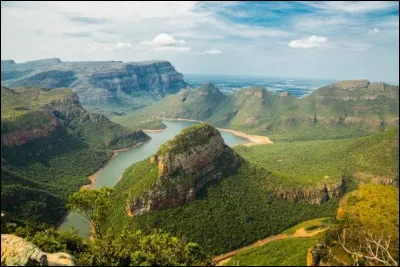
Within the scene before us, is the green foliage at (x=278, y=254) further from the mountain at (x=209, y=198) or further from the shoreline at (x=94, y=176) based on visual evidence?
the shoreline at (x=94, y=176)

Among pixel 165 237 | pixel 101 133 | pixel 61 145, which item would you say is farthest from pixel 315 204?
pixel 101 133

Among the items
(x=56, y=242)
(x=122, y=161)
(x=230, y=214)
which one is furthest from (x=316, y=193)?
(x=122, y=161)

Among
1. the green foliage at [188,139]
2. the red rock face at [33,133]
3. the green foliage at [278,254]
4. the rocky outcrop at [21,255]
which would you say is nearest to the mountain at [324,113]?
the green foliage at [188,139]

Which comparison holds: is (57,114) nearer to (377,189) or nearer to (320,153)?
(320,153)

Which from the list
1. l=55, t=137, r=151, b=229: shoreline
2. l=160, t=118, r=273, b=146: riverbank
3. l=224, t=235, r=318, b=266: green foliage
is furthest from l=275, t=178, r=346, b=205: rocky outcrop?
l=160, t=118, r=273, b=146: riverbank

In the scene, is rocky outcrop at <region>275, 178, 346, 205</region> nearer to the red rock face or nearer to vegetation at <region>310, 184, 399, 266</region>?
vegetation at <region>310, 184, 399, 266</region>
